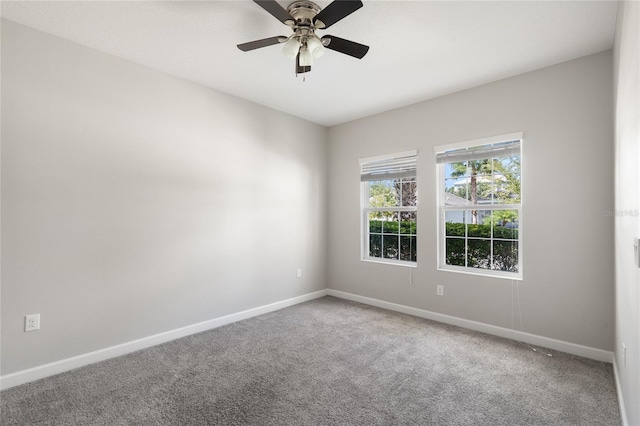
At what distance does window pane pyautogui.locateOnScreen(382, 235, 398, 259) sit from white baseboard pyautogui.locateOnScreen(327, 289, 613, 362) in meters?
0.63

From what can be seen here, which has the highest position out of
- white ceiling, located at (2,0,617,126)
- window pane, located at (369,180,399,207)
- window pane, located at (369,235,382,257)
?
white ceiling, located at (2,0,617,126)

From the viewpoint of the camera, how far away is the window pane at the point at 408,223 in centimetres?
414

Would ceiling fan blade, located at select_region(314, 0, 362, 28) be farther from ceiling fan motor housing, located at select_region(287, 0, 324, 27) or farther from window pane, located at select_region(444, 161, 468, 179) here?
window pane, located at select_region(444, 161, 468, 179)

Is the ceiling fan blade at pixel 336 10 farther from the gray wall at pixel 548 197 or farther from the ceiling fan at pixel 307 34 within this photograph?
the gray wall at pixel 548 197

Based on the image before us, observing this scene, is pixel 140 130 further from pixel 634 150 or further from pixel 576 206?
pixel 576 206

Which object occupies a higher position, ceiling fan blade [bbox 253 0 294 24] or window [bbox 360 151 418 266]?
ceiling fan blade [bbox 253 0 294 24]

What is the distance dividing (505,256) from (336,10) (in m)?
2.91

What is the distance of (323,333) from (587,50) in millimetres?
3555

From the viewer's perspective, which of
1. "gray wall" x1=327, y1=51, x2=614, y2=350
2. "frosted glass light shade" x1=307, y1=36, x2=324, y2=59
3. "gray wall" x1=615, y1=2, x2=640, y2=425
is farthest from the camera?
"gray wall" x1=327, y1=51, x2=614, y2=350

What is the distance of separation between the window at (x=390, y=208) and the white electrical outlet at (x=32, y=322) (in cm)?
356

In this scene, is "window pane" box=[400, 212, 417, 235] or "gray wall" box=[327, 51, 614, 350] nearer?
"gray wall" box=[327, 51, 614, 350]

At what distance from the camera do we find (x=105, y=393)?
7.30 feet

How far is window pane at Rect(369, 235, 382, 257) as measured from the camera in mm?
4504

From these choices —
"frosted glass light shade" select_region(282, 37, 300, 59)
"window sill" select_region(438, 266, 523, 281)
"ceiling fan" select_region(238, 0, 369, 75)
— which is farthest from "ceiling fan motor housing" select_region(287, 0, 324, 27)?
"window sill" select_region(438, 266, 523, 281)
